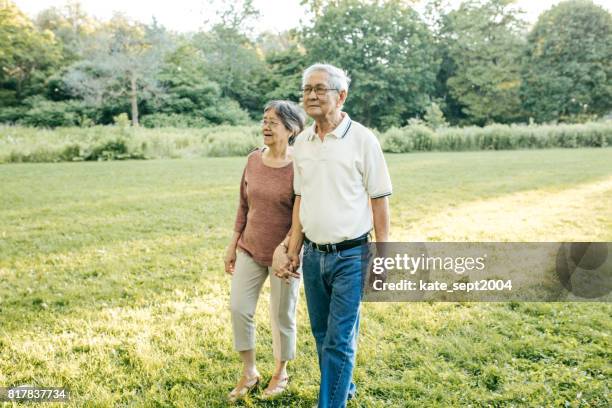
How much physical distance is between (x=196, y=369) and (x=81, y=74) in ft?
115

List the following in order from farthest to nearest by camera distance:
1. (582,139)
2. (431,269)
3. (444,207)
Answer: (582,139)
(444,207)
(431,269)

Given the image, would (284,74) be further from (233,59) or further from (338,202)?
(338,202)

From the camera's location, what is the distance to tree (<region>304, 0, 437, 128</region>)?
129 ft

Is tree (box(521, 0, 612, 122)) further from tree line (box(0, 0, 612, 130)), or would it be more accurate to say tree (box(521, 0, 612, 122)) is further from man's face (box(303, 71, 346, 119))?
man's face (box(303, 71, 346, 119))

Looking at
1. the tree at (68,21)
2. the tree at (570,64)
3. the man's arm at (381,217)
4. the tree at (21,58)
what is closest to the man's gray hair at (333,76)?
the man's arm at (381,217)

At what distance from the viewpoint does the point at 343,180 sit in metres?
2.36

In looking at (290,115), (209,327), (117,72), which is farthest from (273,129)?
(117,72)

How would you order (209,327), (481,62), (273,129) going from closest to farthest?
(273,129), (209,327), (481,62)

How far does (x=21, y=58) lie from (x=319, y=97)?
40511 millimetres

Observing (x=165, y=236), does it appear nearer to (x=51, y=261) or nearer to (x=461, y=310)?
(x=51, y=261)

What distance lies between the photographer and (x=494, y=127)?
81.3 feet

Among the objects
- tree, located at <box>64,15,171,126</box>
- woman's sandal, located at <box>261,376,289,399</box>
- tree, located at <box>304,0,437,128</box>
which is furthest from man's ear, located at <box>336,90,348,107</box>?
tree, located at <box>304,0,437,128</box>

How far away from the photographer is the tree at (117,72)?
33688mm

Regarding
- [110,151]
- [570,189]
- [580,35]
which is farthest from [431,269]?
[580,35]
